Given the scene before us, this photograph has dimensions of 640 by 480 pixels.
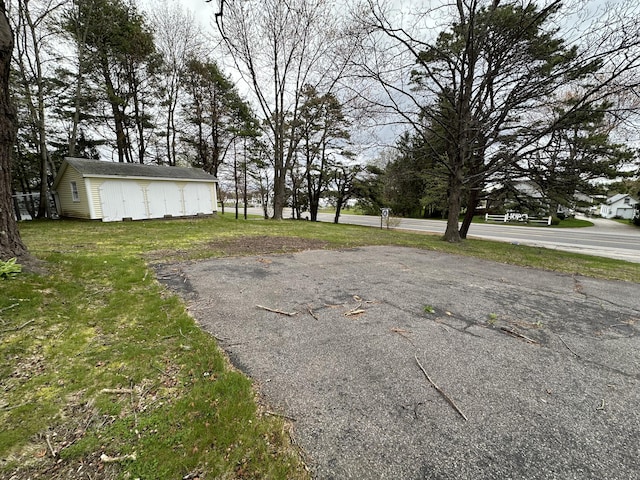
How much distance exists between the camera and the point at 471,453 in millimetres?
1343

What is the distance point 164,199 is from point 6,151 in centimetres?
1246

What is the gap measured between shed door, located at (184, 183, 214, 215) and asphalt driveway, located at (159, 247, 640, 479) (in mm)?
13448

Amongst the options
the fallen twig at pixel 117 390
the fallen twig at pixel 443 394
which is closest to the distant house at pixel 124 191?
the fallen twig at pixel 117 390

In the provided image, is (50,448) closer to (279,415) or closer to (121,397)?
(121,397)

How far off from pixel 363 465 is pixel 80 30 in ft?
67.4

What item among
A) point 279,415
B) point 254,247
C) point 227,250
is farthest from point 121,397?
point 254,247

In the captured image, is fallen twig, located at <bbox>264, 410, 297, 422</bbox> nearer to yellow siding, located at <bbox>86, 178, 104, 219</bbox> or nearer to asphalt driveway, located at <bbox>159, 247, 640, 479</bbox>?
asphalt driveway, located at <bbox>159, 247, 640, 479</bbox>

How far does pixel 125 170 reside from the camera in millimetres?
13719

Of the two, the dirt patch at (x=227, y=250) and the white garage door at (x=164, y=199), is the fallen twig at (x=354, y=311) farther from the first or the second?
the white garage door at (x=164, y=199)

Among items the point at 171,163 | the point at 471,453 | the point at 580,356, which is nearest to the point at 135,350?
the point at 471,453

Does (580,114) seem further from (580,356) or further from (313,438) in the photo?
(313,438)

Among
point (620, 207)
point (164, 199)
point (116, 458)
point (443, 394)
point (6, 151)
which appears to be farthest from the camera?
point (620, 207)

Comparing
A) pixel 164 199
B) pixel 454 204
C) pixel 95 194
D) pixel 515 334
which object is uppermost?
pixel 95 194

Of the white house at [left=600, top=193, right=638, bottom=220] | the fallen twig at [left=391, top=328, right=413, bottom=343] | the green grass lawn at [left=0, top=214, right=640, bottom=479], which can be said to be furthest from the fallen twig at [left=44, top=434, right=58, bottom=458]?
the white house at [left=600, top=193, right=638, bottom=220]
